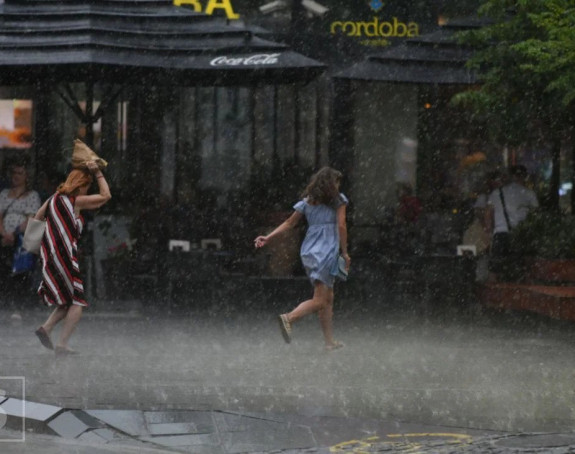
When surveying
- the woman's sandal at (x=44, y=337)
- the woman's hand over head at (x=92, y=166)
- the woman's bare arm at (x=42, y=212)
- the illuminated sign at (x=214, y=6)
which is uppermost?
the illuminated sign at (x=214, y=6)

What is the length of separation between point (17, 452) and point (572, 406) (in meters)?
3.75

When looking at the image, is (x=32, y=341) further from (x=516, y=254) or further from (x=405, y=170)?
(x=405, y=170)

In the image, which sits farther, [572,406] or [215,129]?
[215,129]

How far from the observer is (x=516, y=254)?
1619 centimetres

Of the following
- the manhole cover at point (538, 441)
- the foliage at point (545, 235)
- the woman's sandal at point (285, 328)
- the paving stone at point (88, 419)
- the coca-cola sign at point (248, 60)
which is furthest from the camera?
the foliage at point (545, 235)

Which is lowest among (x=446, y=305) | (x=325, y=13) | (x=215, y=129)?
(x=446, y=305)

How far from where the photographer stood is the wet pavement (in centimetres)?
783

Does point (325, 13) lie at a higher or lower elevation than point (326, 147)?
higher

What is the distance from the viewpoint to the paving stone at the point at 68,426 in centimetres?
800

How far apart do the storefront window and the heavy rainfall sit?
30 millimetres

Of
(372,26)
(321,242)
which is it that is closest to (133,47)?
(321,242)

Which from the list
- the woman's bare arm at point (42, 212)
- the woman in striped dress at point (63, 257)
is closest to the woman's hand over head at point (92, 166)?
the woman in striped dress at point (63, 257)

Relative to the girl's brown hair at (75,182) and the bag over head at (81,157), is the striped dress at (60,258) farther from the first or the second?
the bag over head at (81,157)

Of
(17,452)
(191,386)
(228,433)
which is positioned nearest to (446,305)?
(191,386)
